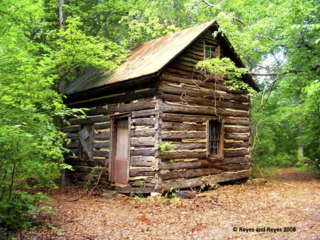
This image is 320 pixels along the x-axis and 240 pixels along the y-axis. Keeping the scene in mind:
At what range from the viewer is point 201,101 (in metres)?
10.8

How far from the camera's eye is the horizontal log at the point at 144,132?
9.42m

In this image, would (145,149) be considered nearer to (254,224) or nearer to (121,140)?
(121,140)

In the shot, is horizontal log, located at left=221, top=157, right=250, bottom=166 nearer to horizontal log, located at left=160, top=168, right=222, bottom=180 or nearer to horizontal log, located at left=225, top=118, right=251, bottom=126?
horizontal log, located at left=160, top=168, right=222, bottom=180

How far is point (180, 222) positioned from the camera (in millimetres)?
6875

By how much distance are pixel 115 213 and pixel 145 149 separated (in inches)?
95.0

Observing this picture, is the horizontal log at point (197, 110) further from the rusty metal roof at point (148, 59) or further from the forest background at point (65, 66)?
the rusty metal roof at point (148, 59)

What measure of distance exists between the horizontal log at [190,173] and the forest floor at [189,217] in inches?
30.0

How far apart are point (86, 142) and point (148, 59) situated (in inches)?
181

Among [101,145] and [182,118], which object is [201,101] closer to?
[182,118]

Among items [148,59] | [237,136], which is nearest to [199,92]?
[148,59]

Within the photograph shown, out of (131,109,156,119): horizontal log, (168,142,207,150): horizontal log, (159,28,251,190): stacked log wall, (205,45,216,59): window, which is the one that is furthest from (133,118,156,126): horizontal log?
(205,45,216,59): window

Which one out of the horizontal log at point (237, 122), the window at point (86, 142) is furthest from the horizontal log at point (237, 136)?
the window at point (86, 142)

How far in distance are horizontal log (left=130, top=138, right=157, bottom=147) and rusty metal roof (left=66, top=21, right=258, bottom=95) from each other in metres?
2.13

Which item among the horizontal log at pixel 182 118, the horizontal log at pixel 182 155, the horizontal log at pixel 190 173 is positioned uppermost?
the horizontal log at pixel 182 118
